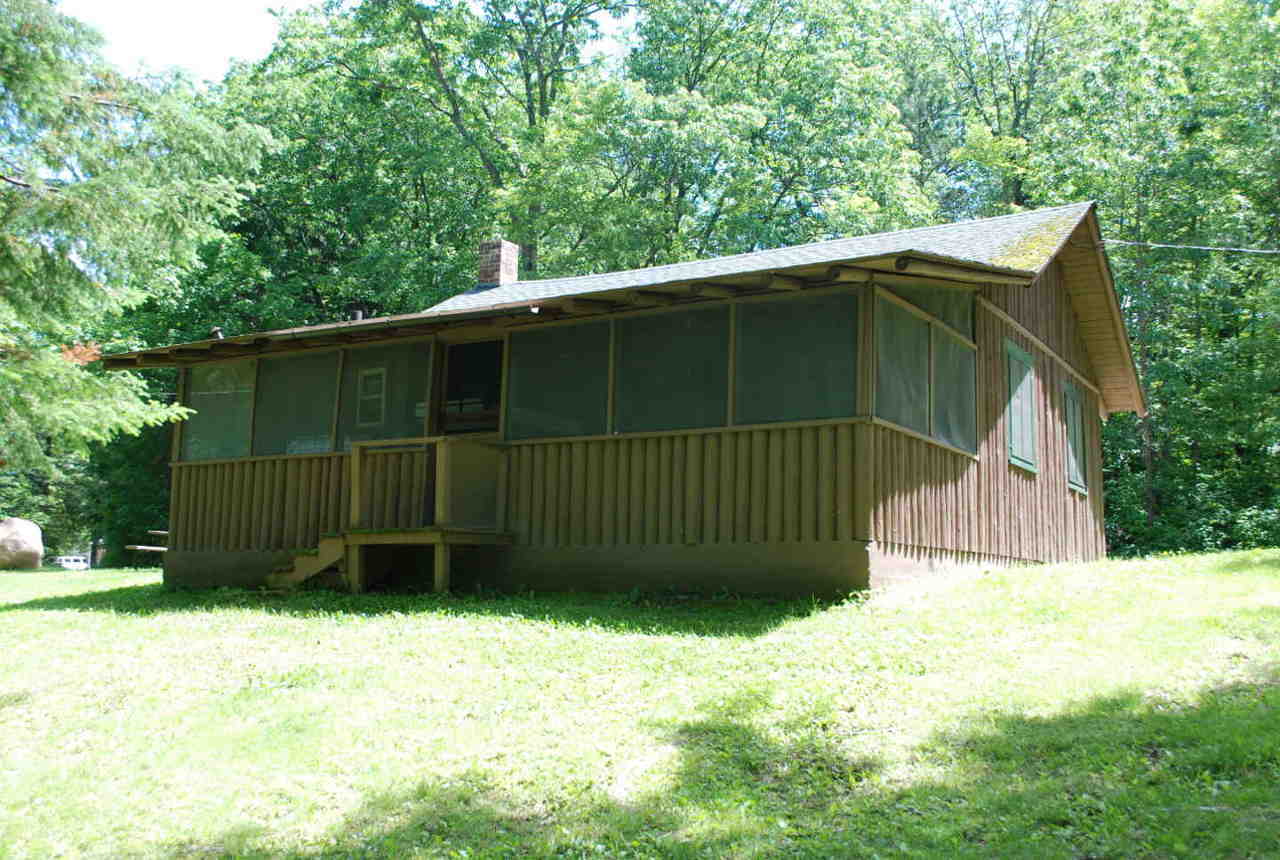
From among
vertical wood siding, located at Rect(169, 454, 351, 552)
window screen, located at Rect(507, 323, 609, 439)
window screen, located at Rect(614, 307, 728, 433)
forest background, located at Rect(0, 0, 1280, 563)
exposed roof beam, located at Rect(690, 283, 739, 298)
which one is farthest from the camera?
forest background, located at Rect(0, 0, 1280, 563)

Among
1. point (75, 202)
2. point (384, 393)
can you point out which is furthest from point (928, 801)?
point (384, 393)

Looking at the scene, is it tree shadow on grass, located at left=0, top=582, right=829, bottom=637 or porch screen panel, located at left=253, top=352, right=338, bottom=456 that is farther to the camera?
porch screen panel, located at left=253, top=352, right=338, bottom=456

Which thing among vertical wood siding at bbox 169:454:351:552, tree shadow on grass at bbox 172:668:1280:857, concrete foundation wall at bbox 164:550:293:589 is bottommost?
tree shadow on grass at bbox 172:668:1280:857

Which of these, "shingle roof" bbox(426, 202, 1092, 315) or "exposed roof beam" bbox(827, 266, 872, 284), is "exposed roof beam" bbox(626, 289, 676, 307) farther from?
"exposed roof beam" bbox(827, 266, 872, 284)

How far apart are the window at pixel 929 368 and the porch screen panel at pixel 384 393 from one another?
5.87 m

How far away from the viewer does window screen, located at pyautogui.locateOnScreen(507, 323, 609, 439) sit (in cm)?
1244

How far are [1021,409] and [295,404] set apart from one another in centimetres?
963

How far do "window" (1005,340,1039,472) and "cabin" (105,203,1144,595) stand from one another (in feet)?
0.17

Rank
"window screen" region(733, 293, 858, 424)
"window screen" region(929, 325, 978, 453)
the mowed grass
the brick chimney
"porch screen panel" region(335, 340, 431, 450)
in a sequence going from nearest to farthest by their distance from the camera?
the mowed grass
"window screen" region(733, 293, 858, 424)
"window screen" region(929, 325, 978, 453)
"porch screen panel" region(335, 340, 431, 450)
the brick chimney

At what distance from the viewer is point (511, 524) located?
12.8m

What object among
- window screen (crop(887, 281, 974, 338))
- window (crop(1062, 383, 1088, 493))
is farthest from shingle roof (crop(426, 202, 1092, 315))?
window (crop(1062, 383, 1088, 493))

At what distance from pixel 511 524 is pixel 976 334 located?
594 cm

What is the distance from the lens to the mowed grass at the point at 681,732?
5359mm

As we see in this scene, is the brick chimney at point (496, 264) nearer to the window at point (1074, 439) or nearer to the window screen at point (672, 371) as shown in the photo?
the window screen at point (672, 371)
